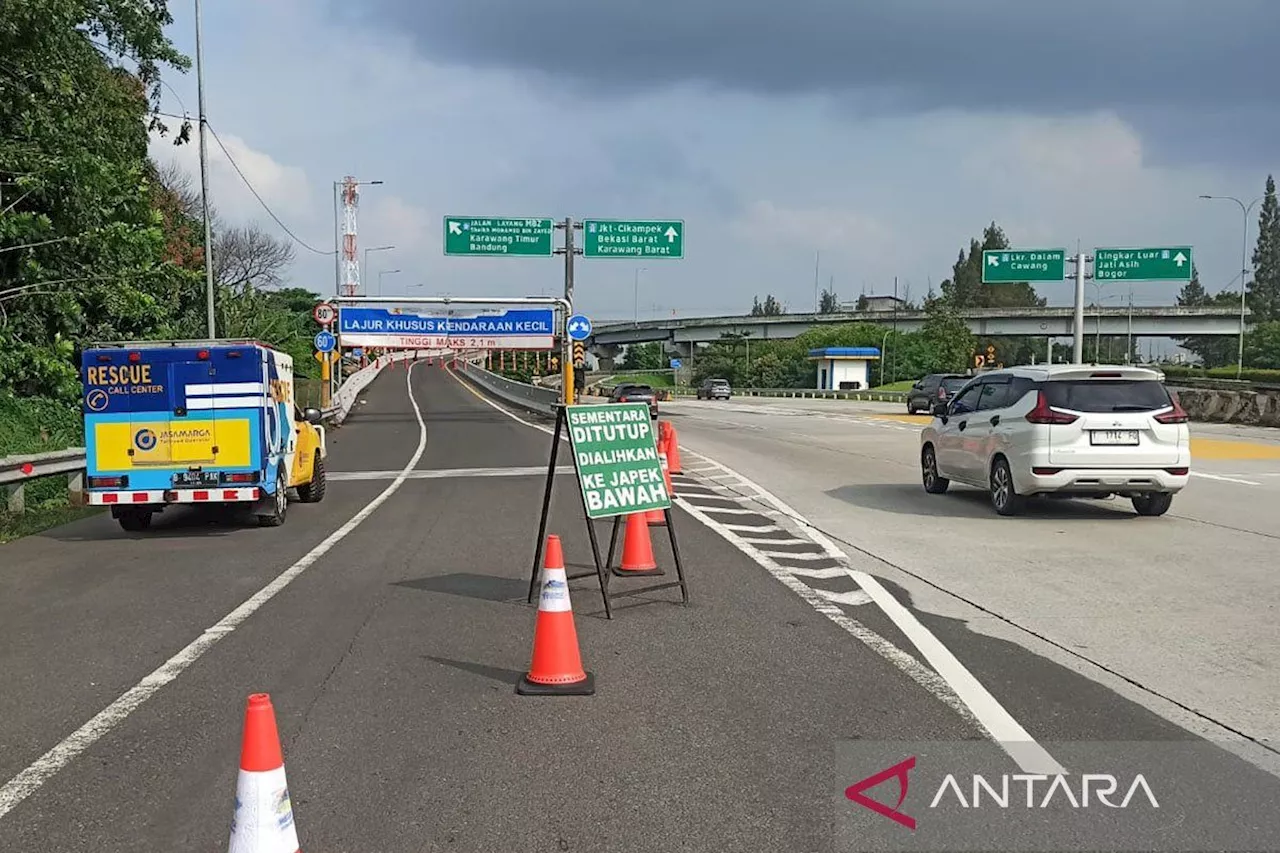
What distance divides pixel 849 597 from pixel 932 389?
34123 mm

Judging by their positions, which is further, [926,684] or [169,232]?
[169,232]

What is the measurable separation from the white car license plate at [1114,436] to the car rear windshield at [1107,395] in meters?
0.26

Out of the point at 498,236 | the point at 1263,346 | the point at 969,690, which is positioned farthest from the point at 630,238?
the point at 1263,346

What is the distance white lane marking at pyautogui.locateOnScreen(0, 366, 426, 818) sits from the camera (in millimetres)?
4785

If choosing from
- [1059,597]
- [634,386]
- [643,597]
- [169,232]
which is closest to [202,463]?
[643,597]

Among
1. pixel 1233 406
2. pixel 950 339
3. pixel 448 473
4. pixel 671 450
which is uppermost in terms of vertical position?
pixel 950 339

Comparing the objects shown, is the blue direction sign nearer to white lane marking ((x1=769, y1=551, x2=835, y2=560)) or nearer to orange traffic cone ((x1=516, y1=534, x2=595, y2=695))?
white lane marking ((x1=769, y1=551, x2=835, y2=560))

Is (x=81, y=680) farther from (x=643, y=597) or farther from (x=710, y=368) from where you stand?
(x=710, y=368)

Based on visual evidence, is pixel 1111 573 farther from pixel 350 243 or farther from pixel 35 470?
pixel 350 243

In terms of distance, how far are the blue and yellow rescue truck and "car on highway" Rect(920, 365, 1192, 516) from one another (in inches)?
344

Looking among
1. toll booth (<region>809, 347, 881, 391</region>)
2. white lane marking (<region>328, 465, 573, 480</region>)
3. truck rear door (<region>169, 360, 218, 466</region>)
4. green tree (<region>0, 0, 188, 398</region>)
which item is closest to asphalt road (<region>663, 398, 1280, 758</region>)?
white lane marking (<region>328, 465, 573, 480</region>)

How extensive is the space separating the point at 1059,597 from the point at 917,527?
400cm

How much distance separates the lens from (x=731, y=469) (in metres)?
20.2

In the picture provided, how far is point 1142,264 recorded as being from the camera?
43.7m
